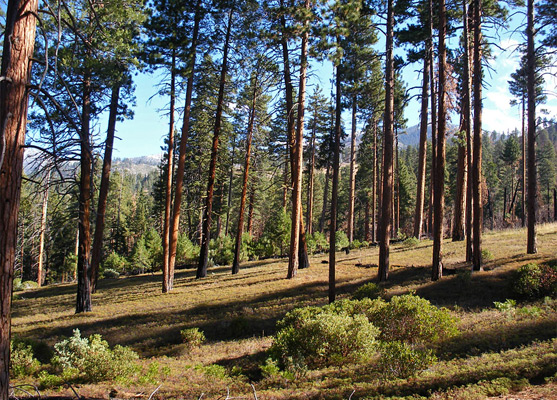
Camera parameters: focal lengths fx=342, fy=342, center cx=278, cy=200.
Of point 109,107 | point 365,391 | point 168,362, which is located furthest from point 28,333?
point 365,391

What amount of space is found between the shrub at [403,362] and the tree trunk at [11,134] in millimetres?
5438

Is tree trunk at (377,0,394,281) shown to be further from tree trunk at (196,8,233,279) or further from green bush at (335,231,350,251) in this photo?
green bush at (335,231,350,251)

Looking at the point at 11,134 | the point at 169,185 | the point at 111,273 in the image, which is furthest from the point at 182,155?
the point at 111,273

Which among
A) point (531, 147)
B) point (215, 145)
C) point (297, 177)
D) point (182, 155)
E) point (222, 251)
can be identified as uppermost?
point (215, 145)

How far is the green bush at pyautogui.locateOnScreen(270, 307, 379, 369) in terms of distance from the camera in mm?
7410

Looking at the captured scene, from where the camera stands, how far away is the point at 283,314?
461 inches

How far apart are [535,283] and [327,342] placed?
7241 mm

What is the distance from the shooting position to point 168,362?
8812 millimetres

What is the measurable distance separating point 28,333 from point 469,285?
622 inches

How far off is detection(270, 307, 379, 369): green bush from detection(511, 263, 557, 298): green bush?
5835 mm

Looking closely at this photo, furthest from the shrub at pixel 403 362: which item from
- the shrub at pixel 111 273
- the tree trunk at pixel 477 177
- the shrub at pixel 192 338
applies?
the shrub at pixel 111 273

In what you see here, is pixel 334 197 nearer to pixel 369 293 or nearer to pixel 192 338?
pixel 369 293

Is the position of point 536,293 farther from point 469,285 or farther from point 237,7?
point 237,7

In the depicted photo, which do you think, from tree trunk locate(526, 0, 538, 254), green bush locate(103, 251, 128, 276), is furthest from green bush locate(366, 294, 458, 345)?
green bush locate(103, 251, 128, 276)
